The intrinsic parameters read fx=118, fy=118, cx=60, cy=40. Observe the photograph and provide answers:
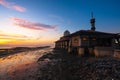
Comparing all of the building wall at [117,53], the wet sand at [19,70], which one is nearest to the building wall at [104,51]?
the building wall at [117,53]

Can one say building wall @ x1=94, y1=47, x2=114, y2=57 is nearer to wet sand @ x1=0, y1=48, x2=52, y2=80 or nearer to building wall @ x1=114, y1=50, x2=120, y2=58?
building wall @ x1=114, y1=50, x2=120, y2=58

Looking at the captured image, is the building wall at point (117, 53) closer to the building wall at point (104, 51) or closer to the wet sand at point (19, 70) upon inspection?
the building wall at point (104, 51)

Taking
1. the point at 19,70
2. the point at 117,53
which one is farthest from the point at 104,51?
the point at 19,70

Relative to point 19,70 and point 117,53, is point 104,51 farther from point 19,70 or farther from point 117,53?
point 19,70

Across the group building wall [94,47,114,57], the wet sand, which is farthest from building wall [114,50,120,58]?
the wet sand

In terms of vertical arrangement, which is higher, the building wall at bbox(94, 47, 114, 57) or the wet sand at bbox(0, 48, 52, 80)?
the building wall at bbox(94, 47, 114, 57)

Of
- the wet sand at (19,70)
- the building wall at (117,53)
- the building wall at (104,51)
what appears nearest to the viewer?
the wet sand at (19,70)

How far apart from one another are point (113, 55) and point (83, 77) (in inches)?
460

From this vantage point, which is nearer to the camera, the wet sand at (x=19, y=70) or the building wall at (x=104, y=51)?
the wet sand at (x=19, y=70)

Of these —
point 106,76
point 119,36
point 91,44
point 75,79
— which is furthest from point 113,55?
point 75,79

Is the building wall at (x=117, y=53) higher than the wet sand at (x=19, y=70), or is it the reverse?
the building wall at (x=117, y=53)

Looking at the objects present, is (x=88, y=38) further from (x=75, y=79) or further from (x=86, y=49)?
(x=75, y=79)

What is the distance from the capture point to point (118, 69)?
50.8ft

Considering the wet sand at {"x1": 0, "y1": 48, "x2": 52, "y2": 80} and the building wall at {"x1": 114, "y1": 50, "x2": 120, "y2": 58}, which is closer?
the wet sand at {"x1": 0, "y1": 48, "x2": 52, "y2": 80}
